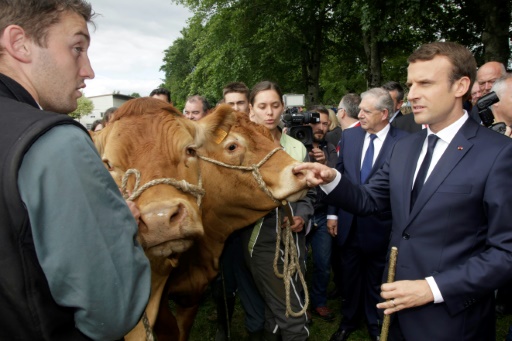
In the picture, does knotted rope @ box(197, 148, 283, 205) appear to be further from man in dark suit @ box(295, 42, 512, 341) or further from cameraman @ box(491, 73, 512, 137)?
cameraman @ box(491, 73, 512, 137)

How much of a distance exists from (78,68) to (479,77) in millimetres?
5856

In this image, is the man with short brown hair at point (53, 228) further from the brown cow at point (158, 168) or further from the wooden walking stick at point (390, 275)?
the wooden walking stick at point (390, 275)

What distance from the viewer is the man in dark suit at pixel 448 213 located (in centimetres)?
202

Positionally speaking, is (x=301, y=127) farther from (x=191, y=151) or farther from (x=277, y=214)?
(x=191, y=151)

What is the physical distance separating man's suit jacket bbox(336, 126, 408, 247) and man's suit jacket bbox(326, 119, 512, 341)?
1.72m

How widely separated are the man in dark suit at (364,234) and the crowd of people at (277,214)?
0.02m

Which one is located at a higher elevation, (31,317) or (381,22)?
(381,22)

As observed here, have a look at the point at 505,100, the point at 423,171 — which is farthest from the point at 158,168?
the point at 505,100

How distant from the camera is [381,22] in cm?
1097

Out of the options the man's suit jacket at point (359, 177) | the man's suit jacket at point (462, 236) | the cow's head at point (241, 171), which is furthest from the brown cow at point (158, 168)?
the man's suit jacket at point (359, 177)

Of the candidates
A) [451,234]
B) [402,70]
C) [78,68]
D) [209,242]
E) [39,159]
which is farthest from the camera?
[402,70]

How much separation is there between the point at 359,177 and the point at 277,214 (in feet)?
5.05

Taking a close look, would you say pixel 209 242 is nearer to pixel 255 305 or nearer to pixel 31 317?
pixel 255 305

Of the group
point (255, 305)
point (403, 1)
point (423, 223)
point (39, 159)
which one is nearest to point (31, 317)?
point (39, 159)
